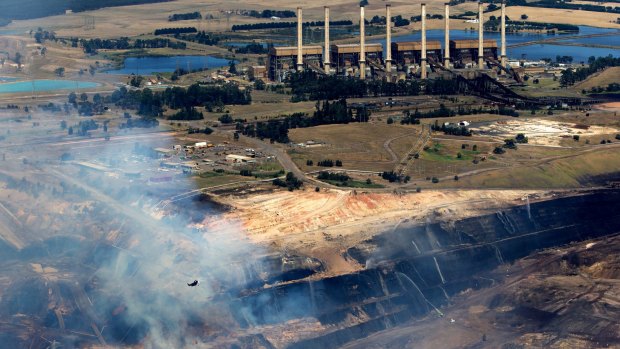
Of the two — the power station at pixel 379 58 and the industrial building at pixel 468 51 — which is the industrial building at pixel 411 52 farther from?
the industrial building at pixel 468 51

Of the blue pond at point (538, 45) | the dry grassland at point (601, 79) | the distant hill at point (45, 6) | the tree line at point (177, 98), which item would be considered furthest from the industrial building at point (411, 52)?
the distant hill at point (45, 6)

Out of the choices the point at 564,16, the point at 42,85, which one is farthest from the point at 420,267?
the point at 564,16

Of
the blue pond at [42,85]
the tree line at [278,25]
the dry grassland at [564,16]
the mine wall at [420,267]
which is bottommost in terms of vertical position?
the mine wall at [420,267]

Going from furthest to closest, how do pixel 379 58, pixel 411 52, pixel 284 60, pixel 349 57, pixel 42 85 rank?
1. pixel 411 52
2. pixel 379 58
3. pixel 349 57
4. pixel 284 60
5. pixel 42 85

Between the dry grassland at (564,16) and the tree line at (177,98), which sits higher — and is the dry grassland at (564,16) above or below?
above

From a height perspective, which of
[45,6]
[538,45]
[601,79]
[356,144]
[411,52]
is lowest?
[356,144]

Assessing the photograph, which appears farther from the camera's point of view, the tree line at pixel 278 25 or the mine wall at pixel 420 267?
the tree line at pixel 278 25

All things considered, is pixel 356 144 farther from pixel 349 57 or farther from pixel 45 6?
pixel 45 6
